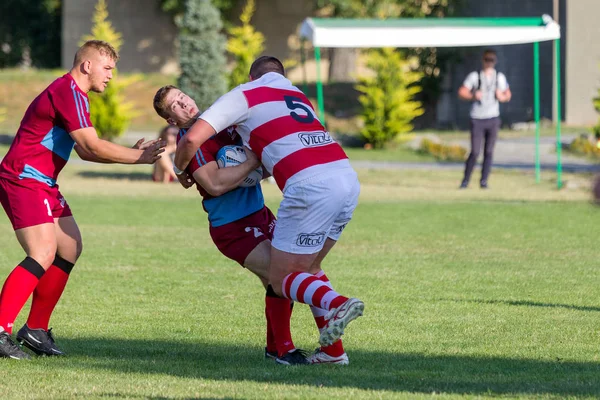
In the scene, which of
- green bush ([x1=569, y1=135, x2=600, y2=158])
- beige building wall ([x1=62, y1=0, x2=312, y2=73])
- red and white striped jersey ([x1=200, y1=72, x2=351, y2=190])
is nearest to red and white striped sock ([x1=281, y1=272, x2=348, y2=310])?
red and white striped jersey ([x1=200, y1=72, x2=351, y2=190])

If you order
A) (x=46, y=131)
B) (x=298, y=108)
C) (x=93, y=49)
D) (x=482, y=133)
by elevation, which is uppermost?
(x=93, y=49)

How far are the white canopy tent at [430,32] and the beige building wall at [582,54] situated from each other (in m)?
10.7

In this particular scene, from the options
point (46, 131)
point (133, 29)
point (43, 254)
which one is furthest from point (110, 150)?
point (133, 29)

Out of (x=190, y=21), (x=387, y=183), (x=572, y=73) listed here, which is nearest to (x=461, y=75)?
(x=572, y=73)

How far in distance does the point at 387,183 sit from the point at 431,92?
601 inches

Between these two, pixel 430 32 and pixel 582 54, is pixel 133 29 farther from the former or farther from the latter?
pixel 430 32

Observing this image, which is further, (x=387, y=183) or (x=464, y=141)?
(x=464, y=141)

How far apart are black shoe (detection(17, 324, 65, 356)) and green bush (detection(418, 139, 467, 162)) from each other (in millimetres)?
19542

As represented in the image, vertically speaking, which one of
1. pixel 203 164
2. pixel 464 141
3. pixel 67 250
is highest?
pixel 203 164

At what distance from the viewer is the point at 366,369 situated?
20.2ft

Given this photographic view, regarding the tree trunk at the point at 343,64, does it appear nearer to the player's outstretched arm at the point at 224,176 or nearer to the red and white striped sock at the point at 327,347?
the red and white striped sock at the point at 327,347

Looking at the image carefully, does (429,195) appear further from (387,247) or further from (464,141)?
(464,141)

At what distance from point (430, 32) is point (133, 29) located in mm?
23061

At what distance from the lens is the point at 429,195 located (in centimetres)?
1834
